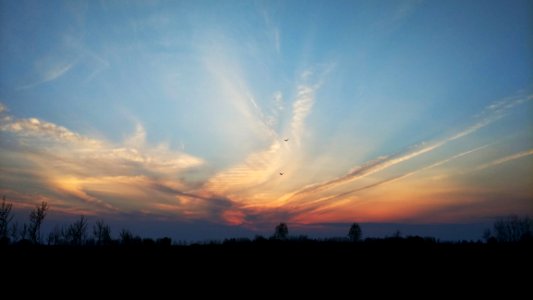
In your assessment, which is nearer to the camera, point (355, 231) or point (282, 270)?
point (282, 270)

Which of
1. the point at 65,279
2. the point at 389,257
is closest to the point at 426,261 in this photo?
the point at 389,257

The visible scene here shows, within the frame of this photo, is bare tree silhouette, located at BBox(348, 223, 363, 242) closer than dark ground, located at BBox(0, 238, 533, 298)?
No

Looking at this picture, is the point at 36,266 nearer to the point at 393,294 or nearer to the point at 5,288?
the point at 5,288

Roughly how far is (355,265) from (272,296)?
9042 mm

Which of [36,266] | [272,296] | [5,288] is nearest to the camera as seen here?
[272,296]

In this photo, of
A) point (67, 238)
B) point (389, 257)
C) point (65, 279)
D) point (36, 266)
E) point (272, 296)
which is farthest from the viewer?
point (67, 238)

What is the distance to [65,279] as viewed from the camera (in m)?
19.7

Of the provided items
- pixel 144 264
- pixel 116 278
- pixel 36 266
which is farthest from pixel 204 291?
pixel 36 266

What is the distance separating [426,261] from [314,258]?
864 cm

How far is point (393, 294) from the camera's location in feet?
54.9

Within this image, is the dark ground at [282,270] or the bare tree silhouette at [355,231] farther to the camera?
the bare tree silhouette at [355,231]

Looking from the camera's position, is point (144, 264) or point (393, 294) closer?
point (393, 294)

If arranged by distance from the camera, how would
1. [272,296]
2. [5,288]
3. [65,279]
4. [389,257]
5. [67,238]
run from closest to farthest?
[272,296] → [5,288] → [65,279] → [389,257] → [67,238]

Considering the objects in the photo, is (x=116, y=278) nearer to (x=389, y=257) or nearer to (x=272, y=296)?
(x=272, y=296)
